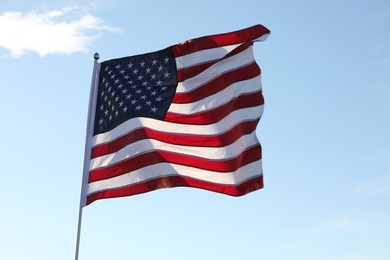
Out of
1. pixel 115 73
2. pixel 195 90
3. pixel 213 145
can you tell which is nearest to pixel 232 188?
pixel 213 145

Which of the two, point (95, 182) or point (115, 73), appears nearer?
point (95, 182)

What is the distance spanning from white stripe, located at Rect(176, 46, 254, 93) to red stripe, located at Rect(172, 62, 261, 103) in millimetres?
89

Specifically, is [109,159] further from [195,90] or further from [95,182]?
[195,90]

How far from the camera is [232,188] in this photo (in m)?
18.9

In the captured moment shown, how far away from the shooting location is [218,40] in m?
19.7

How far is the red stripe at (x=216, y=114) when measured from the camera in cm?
1925

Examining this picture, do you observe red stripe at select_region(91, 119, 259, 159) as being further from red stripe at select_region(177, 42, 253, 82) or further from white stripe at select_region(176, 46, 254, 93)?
red stripe at select_region(177, 42, 253, 82)

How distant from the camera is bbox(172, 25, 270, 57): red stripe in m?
19.6

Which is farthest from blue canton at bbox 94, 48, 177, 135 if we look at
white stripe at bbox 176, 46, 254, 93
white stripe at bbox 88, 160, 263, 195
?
white stripe at bbox 88, 160, 263, 195

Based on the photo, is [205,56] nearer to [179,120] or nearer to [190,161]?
[179,120]

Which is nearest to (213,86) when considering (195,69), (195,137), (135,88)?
(195,69)

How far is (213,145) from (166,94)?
5.92ft

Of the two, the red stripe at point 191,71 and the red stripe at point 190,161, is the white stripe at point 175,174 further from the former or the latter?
the red stripe at point 191,71

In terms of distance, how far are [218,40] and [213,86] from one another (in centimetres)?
123
